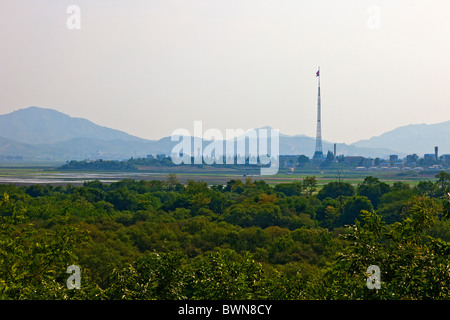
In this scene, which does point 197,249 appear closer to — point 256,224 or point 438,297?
point 256,224

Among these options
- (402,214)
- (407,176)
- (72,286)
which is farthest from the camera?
(407,176)

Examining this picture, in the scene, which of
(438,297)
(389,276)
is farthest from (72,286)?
(438,297)

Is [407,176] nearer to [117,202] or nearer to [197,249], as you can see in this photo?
[117,202]

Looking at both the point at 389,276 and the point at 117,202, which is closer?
the point at 389,276
